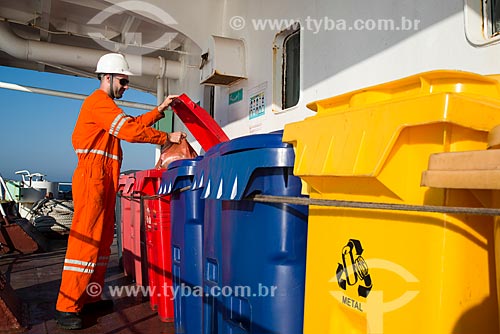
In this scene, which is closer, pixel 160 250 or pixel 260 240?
pixel 260 240

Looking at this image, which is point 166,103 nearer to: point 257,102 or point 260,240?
point 257,102

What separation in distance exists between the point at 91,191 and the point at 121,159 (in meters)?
0.46

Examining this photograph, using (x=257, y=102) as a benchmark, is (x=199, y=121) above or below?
below

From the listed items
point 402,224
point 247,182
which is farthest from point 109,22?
point 402,224

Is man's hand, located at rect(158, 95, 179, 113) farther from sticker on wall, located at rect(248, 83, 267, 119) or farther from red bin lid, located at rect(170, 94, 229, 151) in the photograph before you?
sticker on wall, located at rect(248, 83, 267, 119)

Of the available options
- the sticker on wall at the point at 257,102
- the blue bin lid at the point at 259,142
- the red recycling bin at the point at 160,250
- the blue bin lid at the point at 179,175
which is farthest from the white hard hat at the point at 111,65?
the blue bin lid at the point at 259,142

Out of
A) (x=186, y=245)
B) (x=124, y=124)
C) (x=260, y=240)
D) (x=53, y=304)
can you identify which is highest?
(x=124, y=124)

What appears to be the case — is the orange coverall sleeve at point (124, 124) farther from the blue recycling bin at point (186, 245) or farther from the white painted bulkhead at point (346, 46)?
the white painted bulkhead at point (346, 46)

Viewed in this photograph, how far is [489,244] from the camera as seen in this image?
1.03m

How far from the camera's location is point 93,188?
120 inches

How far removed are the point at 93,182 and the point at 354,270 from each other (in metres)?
2.34

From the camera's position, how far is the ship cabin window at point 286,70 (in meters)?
3.77

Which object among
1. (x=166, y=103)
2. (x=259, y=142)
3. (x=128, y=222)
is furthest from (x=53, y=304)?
(x=259, y=142)

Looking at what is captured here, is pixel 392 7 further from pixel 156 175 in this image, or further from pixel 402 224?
pixel 156 175
